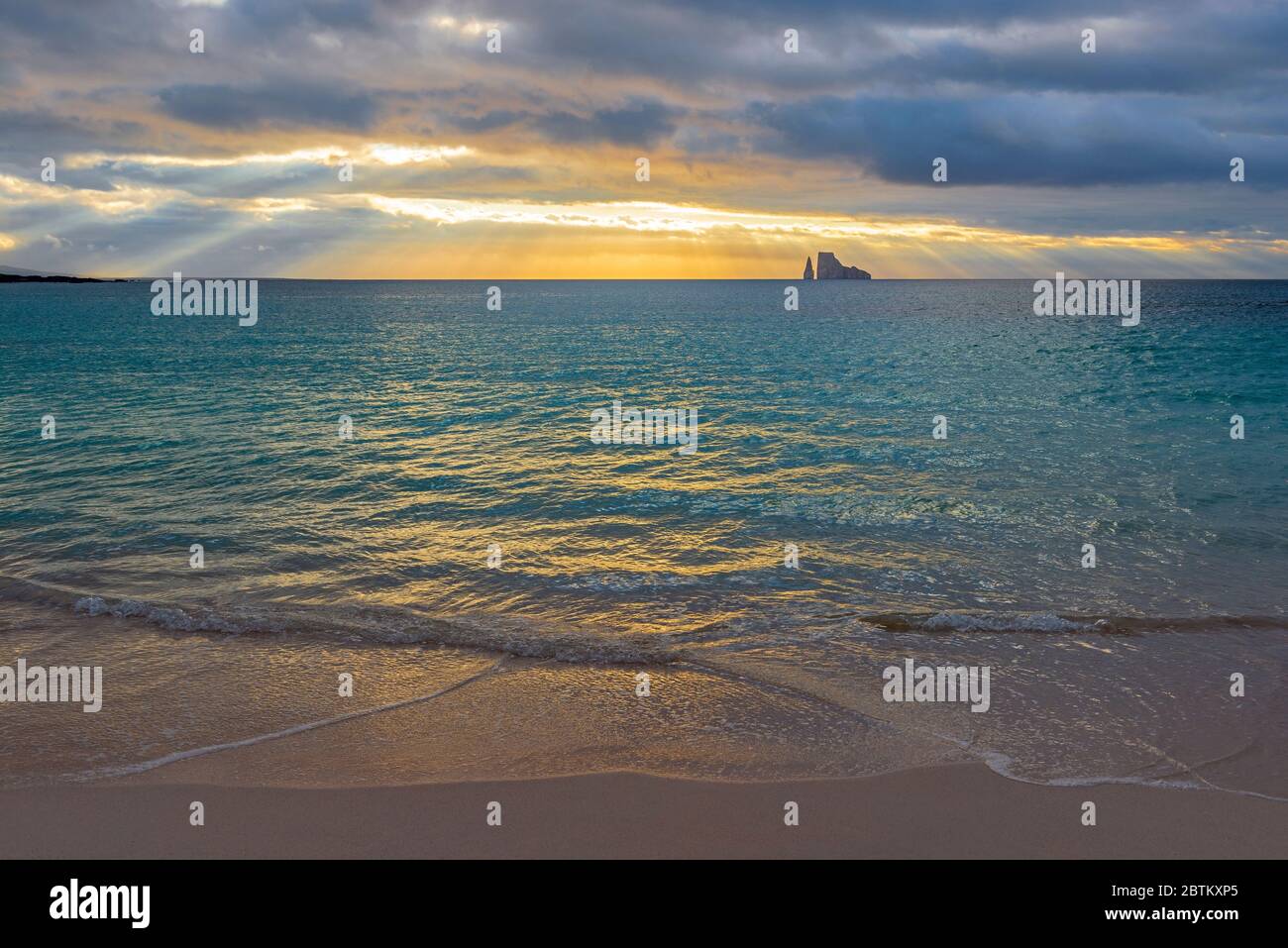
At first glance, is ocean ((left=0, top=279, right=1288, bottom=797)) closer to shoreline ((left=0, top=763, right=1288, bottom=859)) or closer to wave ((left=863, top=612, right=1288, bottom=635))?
wave ((left=863, top=612, right=1288, bottom=635))

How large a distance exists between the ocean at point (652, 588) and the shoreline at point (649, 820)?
32 cm

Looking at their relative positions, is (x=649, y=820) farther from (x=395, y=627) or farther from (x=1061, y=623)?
(x=1061, y=623)

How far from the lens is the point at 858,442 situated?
24.7 metres

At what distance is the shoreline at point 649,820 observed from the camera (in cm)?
602

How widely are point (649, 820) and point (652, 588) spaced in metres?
6.05

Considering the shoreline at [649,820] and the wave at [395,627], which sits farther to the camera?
the wave at [395,627]

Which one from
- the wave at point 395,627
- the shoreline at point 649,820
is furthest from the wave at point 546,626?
the shoreline at point 649,820

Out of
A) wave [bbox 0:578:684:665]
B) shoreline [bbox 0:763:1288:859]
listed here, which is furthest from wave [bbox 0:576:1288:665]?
shoreline [bbox 0:763:1288:859]

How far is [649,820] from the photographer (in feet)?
20.9

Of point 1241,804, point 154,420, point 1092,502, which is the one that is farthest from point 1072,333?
point 1241,804

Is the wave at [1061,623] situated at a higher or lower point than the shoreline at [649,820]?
higher

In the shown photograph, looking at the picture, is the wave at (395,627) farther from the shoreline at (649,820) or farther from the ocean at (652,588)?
the shoreline at (649,820)

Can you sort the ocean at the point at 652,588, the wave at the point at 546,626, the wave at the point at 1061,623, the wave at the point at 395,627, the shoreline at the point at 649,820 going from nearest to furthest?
the shoreline at the point at 649,820 → the ocean at the point at 652,588 → the wave at the point at 395,627 → the wave at the point at 546,626 → the wave at the point at 1061,623
